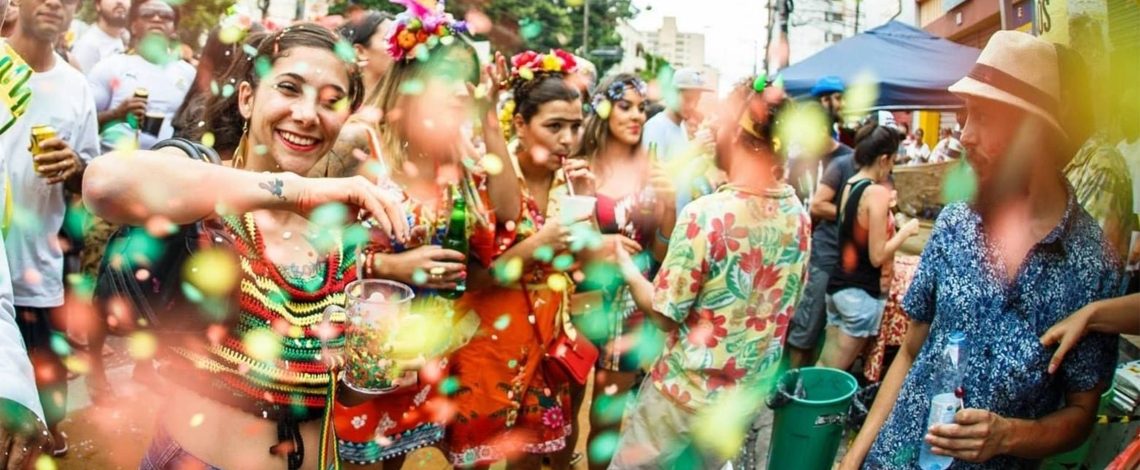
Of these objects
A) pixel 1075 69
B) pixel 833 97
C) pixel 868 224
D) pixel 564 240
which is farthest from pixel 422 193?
pixel 833 97

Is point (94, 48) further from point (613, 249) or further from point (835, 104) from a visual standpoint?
point (835, 104)

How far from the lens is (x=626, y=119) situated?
497 cm

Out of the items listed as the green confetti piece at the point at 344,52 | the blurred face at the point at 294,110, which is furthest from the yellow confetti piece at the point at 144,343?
the green confetti piece at the point at 344,52

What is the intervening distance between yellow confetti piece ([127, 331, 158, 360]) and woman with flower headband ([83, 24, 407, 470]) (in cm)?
3

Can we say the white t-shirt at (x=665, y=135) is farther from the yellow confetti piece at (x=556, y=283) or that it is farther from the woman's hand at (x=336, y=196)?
the woman's hand at (x=336, y=196)

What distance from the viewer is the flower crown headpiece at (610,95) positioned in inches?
196

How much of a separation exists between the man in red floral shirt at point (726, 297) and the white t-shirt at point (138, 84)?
3607mm

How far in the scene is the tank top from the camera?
493cm

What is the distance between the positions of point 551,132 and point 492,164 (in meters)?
0.48

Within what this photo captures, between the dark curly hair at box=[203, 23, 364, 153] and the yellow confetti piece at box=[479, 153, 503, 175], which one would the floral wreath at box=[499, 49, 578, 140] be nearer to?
the yellow confetti piece at box=[479, 153, 503, 175]

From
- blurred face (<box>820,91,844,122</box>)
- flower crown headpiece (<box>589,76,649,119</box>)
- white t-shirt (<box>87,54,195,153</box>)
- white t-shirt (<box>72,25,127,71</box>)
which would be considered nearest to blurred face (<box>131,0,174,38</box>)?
white t-shirt (<box>87,54,195,153</box>)

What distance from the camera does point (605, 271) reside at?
12.7 ft

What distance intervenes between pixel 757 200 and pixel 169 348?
1987mm

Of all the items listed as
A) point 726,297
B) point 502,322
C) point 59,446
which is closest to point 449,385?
point 502,322
